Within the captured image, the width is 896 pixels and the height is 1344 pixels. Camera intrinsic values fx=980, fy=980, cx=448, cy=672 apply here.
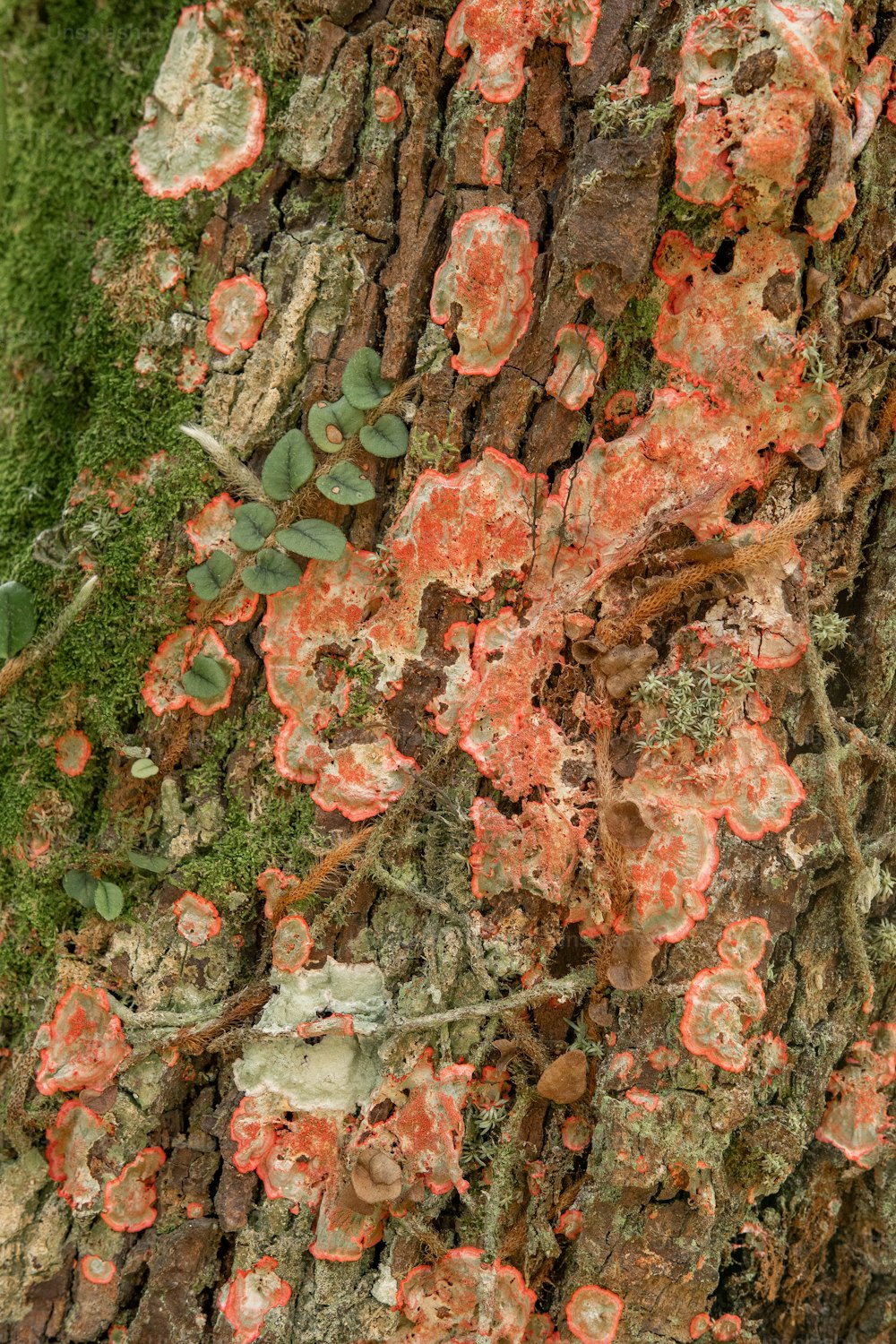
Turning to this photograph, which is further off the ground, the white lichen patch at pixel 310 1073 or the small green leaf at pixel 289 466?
the small green leaf at pixel 289 466

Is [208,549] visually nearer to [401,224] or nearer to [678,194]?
[401,224]

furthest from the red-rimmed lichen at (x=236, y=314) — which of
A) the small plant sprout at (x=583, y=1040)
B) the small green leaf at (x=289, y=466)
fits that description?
the small plant sprout at (x=583, y=1040)

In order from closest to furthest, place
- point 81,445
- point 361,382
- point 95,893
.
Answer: point 361,382 < point 95,893 < point 81,445

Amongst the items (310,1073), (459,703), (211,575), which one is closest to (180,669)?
(211,575)

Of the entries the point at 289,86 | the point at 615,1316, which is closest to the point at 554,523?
the point at 289,86

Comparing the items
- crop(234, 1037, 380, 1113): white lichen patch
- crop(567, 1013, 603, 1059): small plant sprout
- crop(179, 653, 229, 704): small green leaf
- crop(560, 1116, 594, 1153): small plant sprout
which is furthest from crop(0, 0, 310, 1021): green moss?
crop(560, 1116, 594, 1153): small plant sprout

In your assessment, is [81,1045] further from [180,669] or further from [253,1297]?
[180,669]

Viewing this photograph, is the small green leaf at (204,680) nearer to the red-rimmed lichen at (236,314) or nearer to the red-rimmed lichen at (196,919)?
the red-rimmed lichen at (196,919)
